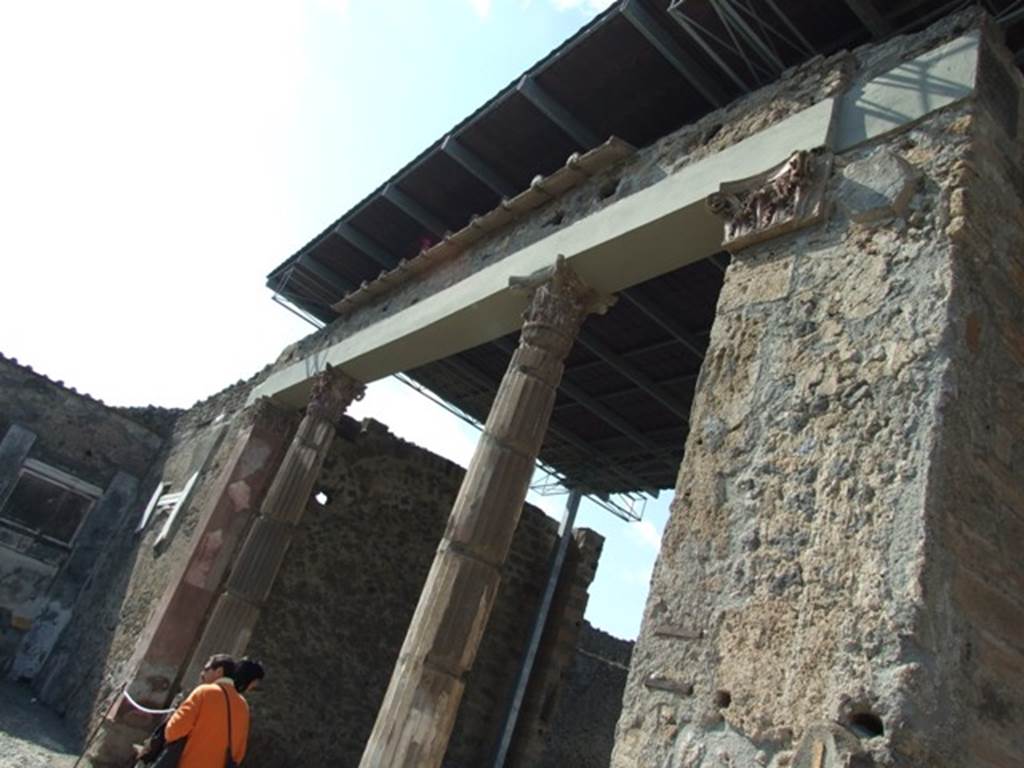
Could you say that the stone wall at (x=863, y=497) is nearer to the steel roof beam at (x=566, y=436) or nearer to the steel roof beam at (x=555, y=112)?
the steel roof beam at (x=555, y=112)

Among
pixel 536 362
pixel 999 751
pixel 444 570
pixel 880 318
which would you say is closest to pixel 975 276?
pixel 880 318

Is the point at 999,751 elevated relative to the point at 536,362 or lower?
lower

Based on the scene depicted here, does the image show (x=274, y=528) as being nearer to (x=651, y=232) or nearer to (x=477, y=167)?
(x=477, y=167)

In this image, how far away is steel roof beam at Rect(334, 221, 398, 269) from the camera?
937cm

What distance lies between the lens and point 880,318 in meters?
3.21

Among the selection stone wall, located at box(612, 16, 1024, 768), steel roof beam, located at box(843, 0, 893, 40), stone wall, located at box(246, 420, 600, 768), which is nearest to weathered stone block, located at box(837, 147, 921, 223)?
stone wall, located at box(612, 16, 1024, 768)

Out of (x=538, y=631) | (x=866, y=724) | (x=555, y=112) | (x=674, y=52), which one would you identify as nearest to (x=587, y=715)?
(x=538, y=631)

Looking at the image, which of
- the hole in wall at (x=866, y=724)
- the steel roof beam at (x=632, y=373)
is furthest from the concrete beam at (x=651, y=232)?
the hole in wall at (x=866, y=724)

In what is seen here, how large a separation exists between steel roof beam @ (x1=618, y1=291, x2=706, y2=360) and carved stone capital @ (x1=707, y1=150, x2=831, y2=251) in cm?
344

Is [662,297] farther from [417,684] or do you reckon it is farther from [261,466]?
[261,466]

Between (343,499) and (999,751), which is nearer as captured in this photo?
(999,751)

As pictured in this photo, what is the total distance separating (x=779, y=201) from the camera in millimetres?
4035

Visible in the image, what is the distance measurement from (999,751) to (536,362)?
376 cm

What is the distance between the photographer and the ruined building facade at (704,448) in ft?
8.75
